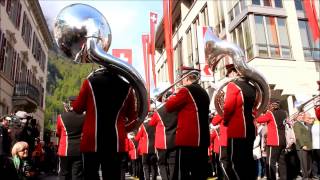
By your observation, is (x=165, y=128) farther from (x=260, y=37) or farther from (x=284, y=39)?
(x=284, y=39)

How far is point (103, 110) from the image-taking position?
3662 mm

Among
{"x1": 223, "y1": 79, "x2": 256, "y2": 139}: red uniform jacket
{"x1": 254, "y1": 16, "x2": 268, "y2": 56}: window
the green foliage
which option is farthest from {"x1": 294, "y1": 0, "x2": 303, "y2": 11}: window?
the green foliage

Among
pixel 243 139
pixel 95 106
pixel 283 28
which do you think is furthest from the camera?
pixel 283 28

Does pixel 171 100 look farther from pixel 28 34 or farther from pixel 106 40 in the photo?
pixel 28 34

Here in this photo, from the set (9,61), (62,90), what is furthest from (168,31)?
(62,90)

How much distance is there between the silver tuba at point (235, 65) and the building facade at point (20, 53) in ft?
44.0

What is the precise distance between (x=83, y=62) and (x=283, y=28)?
700 inches

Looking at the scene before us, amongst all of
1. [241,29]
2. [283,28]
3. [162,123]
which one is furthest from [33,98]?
[162,123]

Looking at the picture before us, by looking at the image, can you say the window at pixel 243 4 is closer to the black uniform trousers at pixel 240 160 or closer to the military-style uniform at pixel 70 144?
the military-style uniform at pixel 70 144

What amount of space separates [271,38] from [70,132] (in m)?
15.5

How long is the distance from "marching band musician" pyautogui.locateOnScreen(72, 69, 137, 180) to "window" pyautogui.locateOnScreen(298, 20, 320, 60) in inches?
709

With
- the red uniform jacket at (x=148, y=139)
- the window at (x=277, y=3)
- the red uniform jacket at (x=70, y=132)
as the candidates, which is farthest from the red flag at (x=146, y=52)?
the red uniform jacket at (x=70, y=132)

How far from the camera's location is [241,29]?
789 inches

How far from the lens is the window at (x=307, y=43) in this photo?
19.7m
